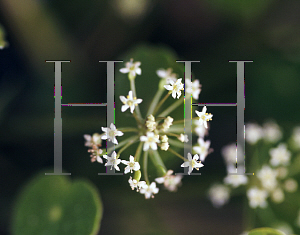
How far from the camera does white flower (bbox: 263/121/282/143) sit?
57.4 inches

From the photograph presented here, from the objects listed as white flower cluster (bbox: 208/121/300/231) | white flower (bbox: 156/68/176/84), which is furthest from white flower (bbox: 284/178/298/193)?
white flower (bbox: 156/68/176/84)

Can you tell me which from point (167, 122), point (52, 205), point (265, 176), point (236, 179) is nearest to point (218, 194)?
point (236, 179)

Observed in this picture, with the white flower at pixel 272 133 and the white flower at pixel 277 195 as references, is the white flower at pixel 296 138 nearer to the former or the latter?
the white flower at pixel 272 133

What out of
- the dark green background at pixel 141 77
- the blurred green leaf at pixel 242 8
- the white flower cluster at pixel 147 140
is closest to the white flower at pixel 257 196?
the dark green background at pixel 141 77

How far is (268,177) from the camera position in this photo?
1.37 meters

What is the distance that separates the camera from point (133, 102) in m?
1.01

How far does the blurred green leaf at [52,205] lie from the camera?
127 centimetres

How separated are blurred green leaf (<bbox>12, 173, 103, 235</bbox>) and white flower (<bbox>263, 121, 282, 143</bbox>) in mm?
912

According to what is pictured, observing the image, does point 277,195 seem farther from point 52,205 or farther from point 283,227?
point 52,205

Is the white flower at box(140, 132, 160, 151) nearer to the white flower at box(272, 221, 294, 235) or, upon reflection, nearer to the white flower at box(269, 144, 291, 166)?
the white flower at box(269, 144, 291, 166)

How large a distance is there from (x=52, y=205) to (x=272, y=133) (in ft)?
3.88

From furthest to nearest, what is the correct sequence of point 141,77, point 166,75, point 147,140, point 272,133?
point 272,133, point 141,77, point 166,75, point 147,140

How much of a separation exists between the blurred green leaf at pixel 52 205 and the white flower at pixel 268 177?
80 cm

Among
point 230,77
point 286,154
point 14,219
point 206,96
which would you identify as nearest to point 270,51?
point 230,77
